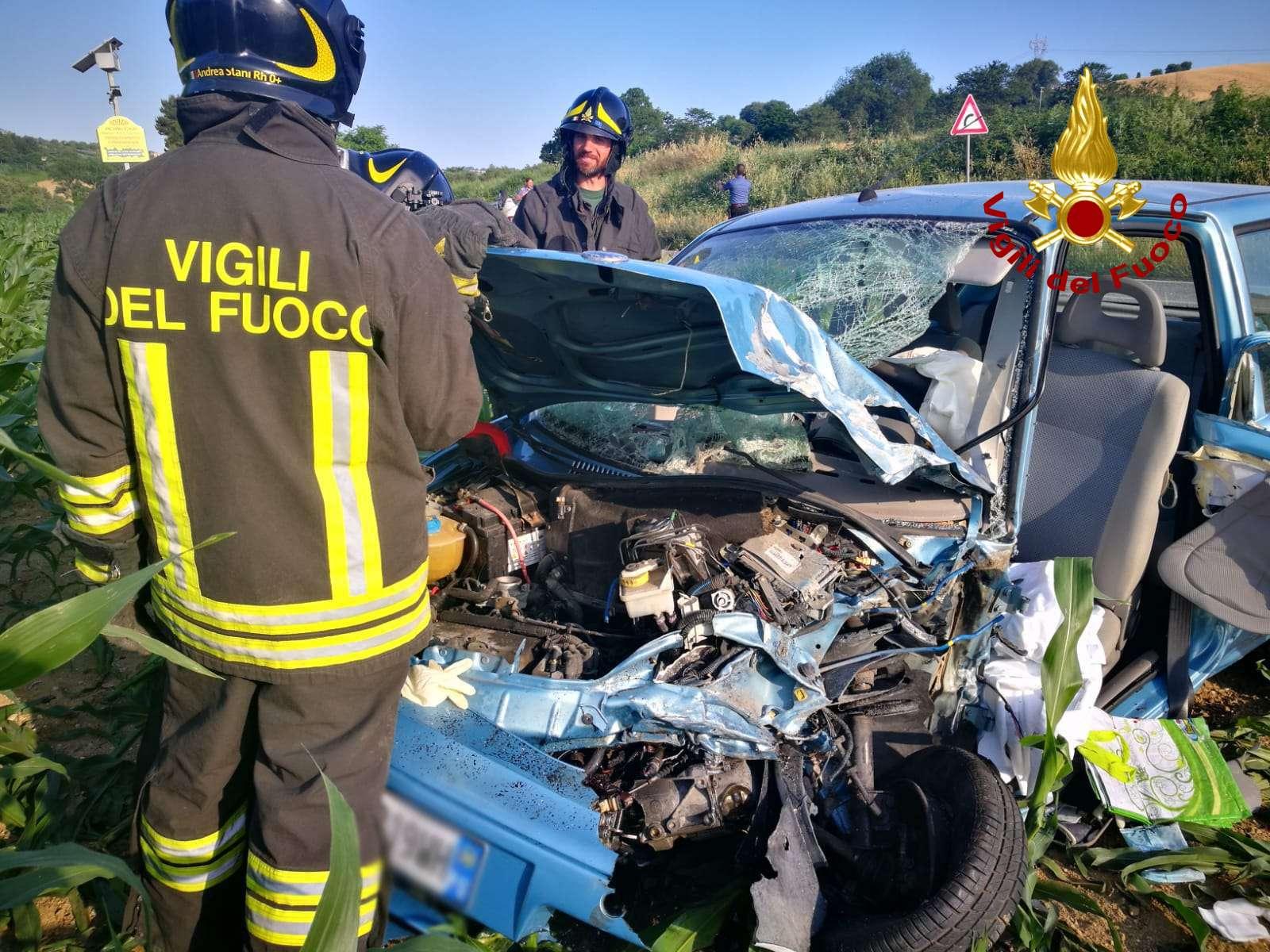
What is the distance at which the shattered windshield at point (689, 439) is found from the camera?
2861mm

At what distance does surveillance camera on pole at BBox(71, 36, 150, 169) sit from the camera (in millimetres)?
8172

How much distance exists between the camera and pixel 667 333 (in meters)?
2.35

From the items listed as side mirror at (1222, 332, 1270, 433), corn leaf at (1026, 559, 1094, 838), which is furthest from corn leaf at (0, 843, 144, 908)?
side mirror at (1222, 332, 1270, 433)

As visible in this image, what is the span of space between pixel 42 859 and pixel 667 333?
186 centimetres

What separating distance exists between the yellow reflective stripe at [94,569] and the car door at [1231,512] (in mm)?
3239

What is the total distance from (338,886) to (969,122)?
23.9 feet

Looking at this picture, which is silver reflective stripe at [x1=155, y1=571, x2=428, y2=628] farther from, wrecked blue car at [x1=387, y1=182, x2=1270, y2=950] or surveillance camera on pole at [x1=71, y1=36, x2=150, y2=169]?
surveillance camera on pole at [x1=71, y1=36, x2=150, y2=169]

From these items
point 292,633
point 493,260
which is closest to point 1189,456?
point 493,260

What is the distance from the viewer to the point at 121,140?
8.50 meters

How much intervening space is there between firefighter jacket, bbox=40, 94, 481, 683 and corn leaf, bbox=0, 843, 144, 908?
0.38 meters

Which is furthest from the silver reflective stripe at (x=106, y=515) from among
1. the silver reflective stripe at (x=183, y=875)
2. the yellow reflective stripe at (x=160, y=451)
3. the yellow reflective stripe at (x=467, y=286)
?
the yellow reflective stripe at (x=467, y=286)

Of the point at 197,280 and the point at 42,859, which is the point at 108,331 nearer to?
the point at 197,280

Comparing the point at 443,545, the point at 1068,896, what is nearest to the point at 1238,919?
the point at 1068,896

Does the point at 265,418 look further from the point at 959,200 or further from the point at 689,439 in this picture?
the point at 959,200
